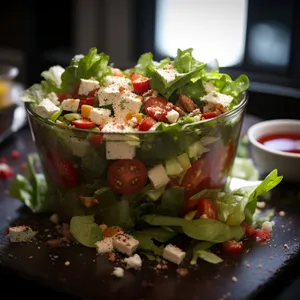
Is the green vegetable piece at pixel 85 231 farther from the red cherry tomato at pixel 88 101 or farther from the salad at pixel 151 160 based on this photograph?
the red cherry tomato at pixel 88 101

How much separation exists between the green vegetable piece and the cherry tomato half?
200 millimetres

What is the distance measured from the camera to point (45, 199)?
146 cm

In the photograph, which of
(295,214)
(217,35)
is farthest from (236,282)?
(217,35)

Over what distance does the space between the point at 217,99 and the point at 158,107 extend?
0.12 m

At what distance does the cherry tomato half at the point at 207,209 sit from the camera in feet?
4.26

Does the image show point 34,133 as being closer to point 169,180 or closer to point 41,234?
point 41,234

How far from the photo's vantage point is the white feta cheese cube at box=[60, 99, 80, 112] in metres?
1.32

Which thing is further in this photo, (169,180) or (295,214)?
(295,214)

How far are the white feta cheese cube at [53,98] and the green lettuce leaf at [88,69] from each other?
1.7 inches

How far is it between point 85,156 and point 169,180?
17cm

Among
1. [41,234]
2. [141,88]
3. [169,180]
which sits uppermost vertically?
[141,88]

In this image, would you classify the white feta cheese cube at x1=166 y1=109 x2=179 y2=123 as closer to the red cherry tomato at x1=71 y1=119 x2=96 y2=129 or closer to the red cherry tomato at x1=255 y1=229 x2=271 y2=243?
the red cherry tomato at x1=71 y1=119 x2=96 y2=129

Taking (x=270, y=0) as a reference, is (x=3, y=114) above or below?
below

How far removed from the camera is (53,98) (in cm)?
140
